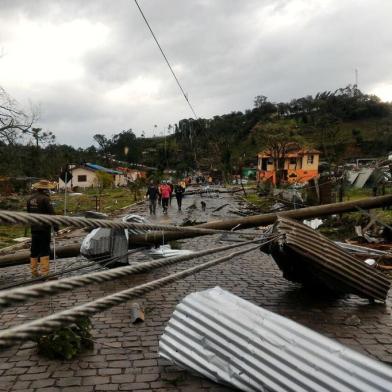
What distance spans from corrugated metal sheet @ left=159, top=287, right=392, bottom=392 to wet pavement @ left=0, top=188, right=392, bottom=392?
0.21 metres

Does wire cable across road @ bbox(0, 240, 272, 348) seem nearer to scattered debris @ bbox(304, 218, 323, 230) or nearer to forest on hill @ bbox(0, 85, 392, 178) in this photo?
scattered debris @ bbox(304, 218, 323, 230)

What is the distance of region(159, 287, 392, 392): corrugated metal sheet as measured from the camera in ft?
9.96

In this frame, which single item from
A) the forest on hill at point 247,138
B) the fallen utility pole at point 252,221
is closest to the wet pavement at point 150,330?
the fallen utility pole at point 252,221

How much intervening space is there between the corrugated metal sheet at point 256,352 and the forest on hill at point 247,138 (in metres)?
42.3

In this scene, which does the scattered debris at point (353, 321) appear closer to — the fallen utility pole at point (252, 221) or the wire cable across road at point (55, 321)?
the fallen utility pole at point (252, 221)

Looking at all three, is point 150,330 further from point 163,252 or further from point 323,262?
point 163,252

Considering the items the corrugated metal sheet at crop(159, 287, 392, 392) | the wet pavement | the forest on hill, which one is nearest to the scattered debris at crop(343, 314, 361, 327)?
the wet pavement

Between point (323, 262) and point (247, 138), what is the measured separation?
102754 millimetres

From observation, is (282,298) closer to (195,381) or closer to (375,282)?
(375,282)

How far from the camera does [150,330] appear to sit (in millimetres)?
5125

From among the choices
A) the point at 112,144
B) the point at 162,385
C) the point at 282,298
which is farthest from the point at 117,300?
the point at 112,144

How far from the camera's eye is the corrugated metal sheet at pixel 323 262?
221 inches

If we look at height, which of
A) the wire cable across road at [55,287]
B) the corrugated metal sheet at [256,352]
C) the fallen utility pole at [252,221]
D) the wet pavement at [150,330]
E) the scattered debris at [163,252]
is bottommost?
the wet pavement at [150,330]

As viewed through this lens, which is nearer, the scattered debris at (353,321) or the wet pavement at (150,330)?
the wet pavement at (150,330)
